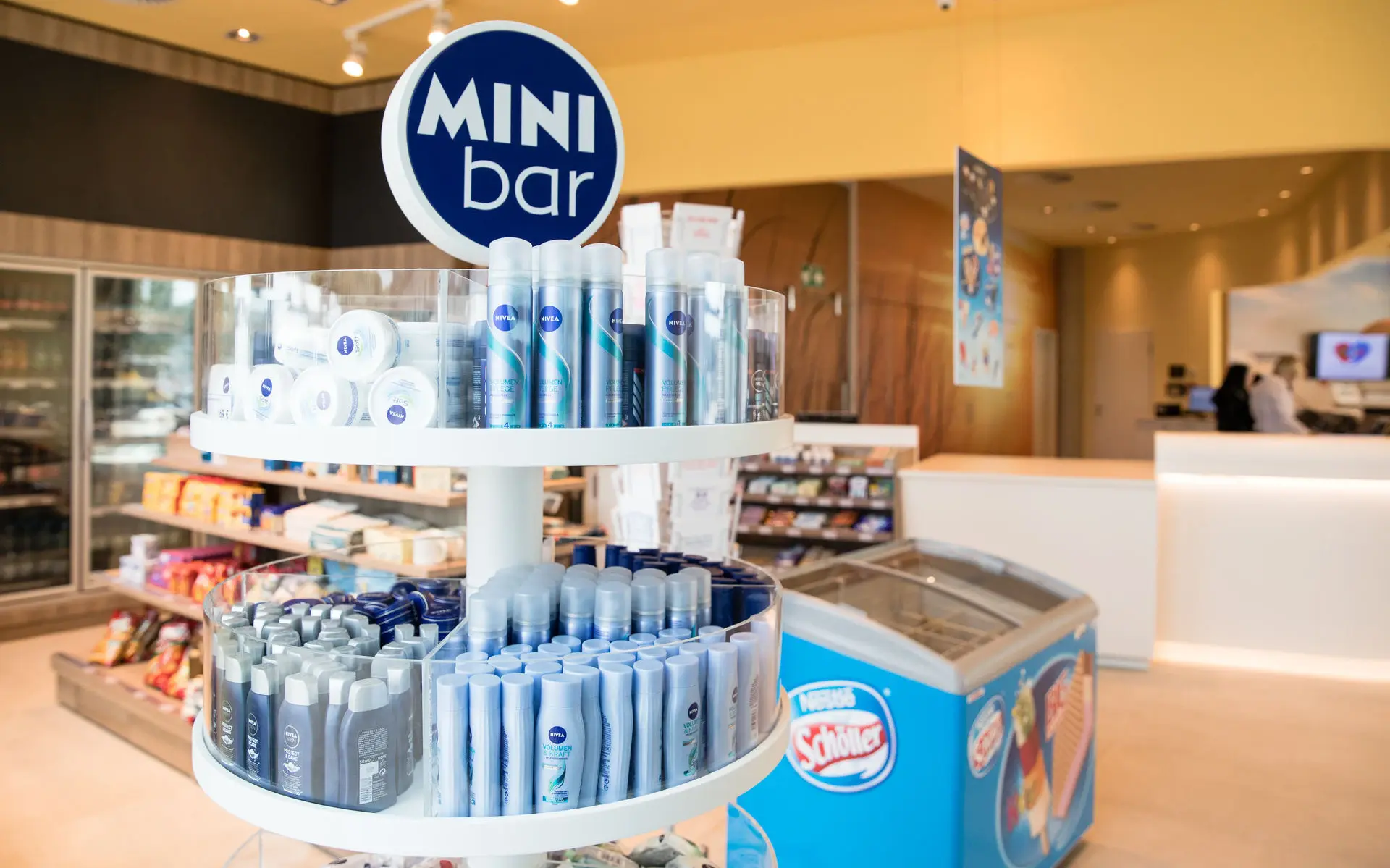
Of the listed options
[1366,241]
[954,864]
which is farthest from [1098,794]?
[1366,241]

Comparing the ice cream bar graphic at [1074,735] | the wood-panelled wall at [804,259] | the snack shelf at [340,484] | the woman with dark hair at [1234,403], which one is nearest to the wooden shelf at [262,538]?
the snack shelf at [340,484]

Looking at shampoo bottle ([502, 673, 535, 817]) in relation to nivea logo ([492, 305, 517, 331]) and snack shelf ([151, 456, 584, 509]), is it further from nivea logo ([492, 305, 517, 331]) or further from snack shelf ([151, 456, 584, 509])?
snack shelf ([151, 456, 584, 509])

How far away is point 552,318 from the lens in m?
1.23

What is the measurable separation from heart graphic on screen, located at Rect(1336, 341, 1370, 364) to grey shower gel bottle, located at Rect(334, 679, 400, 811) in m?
6.50

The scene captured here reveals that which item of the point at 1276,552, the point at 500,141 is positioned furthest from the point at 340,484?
the point at 1276,552

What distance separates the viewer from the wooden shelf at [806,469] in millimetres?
5586

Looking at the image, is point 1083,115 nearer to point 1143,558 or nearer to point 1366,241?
point 1366,241

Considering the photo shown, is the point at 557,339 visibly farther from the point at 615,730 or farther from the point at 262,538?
the point at 262,538

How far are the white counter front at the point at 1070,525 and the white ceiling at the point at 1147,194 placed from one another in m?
1.78

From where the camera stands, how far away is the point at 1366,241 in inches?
211

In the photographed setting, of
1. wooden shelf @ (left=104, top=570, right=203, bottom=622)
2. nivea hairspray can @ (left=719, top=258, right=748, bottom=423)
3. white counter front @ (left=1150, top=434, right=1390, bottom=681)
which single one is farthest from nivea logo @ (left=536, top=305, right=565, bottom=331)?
white counter front @ (left=1150, top=434, right=1390, bottom=681)

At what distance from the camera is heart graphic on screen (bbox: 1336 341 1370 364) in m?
5.86

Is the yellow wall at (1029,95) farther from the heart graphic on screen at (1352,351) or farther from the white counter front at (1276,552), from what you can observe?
the white counter front at (1276,552)

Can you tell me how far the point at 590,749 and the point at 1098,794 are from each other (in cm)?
323
